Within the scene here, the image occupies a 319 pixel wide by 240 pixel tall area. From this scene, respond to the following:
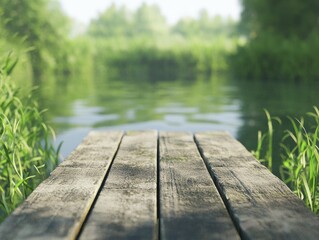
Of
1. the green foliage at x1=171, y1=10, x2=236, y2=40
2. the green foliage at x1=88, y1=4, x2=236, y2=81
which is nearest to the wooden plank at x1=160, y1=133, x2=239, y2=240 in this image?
the green foliage at x1=88, y1=4, x2=236, y2=81

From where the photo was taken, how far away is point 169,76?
796 inches

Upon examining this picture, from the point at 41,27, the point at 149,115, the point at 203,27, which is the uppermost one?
the point at 203,27

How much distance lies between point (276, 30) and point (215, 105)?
40.4 feet

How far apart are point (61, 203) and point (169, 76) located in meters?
18.6

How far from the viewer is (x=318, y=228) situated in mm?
1508

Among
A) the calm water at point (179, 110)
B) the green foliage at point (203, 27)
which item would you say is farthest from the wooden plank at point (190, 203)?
the green foliage at point (203, 27)

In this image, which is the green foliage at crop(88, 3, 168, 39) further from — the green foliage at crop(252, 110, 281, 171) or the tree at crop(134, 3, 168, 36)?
the green foliage at crop(252, 110, 281, 171)

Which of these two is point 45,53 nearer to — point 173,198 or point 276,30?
point 276,30

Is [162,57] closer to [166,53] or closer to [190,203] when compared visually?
[166,53]

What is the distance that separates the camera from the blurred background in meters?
6.39

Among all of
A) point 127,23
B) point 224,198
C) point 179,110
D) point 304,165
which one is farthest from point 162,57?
point 127,23

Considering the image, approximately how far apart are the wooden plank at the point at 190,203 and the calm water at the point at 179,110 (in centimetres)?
240

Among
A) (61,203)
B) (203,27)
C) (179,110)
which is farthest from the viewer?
(203,27)

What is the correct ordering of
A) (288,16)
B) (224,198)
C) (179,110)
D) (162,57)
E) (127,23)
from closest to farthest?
(224,198) < (179,110) < (288,16) < (162,57) < (127,23)
